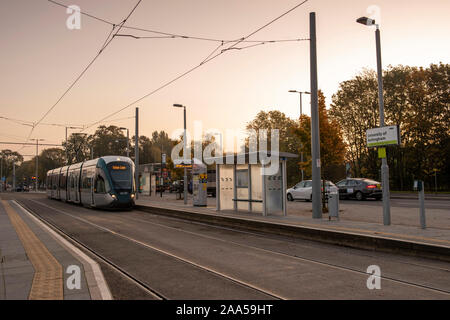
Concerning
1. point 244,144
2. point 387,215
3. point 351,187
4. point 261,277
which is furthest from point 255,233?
point 244,144

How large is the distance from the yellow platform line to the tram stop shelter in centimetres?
919

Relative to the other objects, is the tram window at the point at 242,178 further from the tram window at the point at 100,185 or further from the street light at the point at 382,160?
the tram window at the point at 100,185

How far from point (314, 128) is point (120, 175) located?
40.8 ft

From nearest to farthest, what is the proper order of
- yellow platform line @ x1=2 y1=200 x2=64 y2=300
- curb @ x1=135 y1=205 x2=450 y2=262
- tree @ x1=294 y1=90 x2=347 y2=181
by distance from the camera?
yellow platform line @ x1=2 y1=200 x2=64 y2=300 → curb @ x1=135 y1=205 x2=450 y2=262 → tree @ x1=294 y1=90 x2=347 y2=181

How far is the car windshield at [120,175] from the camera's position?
73.5 feet

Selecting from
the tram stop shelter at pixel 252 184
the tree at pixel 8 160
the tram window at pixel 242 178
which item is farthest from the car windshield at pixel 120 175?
the tree at pixel 8 160

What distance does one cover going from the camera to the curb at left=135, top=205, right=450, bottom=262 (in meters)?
8.42

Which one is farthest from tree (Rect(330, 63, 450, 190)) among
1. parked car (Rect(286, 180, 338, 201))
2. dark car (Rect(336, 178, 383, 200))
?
parked car (Rect(286, 180, 338, 201))

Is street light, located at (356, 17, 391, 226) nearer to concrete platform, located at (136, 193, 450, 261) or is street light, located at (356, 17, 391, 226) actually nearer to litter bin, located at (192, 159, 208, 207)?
concrete platform, located at (136, 193, 450, 261)

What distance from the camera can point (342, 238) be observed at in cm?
1048

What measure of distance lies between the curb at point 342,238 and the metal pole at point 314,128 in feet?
8.39

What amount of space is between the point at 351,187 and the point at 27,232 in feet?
69.7

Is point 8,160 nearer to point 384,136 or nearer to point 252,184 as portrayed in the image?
point 252,184
